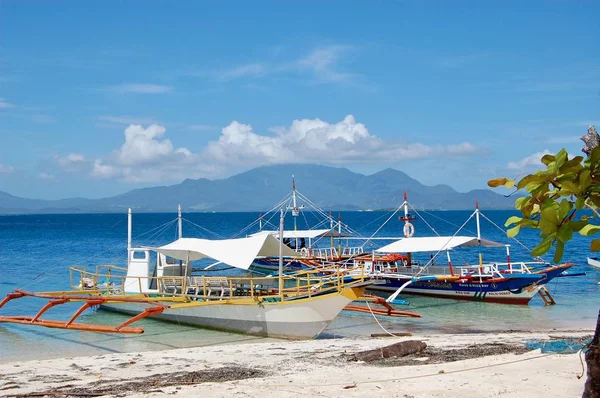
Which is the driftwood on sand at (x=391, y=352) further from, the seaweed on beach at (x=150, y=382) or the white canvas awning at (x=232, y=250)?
the white canvas awning at (x=232, y=250)

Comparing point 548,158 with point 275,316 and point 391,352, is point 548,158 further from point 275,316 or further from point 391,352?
point 275,316

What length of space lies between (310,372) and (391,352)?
6.53ft

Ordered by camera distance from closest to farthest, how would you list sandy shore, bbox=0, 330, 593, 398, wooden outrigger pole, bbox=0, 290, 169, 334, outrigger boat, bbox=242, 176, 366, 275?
1. sandy shore, bbox=0, 330, 593, 398
2. wooden outrigger pole, bbox=0, 290, 169, 334
3. outrigger boat, bbox=242, 176, 366, 275

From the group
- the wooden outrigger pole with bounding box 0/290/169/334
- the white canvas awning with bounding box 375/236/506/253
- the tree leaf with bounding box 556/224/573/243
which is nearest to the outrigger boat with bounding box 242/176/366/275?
the white canvas awning with bounding box 375/236/506/253

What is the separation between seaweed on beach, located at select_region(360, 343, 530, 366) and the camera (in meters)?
12.5

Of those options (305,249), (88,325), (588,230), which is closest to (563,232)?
(588,230)

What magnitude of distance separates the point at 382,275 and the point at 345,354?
14235mm

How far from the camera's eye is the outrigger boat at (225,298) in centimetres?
1783

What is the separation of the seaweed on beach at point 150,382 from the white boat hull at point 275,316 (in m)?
5.00

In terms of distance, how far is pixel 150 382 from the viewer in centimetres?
1177

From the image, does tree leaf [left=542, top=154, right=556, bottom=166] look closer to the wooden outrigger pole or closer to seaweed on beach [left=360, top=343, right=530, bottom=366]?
seaweed on beach [left=360, top=343, right=530, bottom=366]

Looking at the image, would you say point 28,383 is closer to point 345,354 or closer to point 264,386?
point 264,386

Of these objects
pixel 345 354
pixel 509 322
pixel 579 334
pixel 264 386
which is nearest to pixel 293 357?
pixel 345 354

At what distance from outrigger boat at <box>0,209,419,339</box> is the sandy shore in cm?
122
